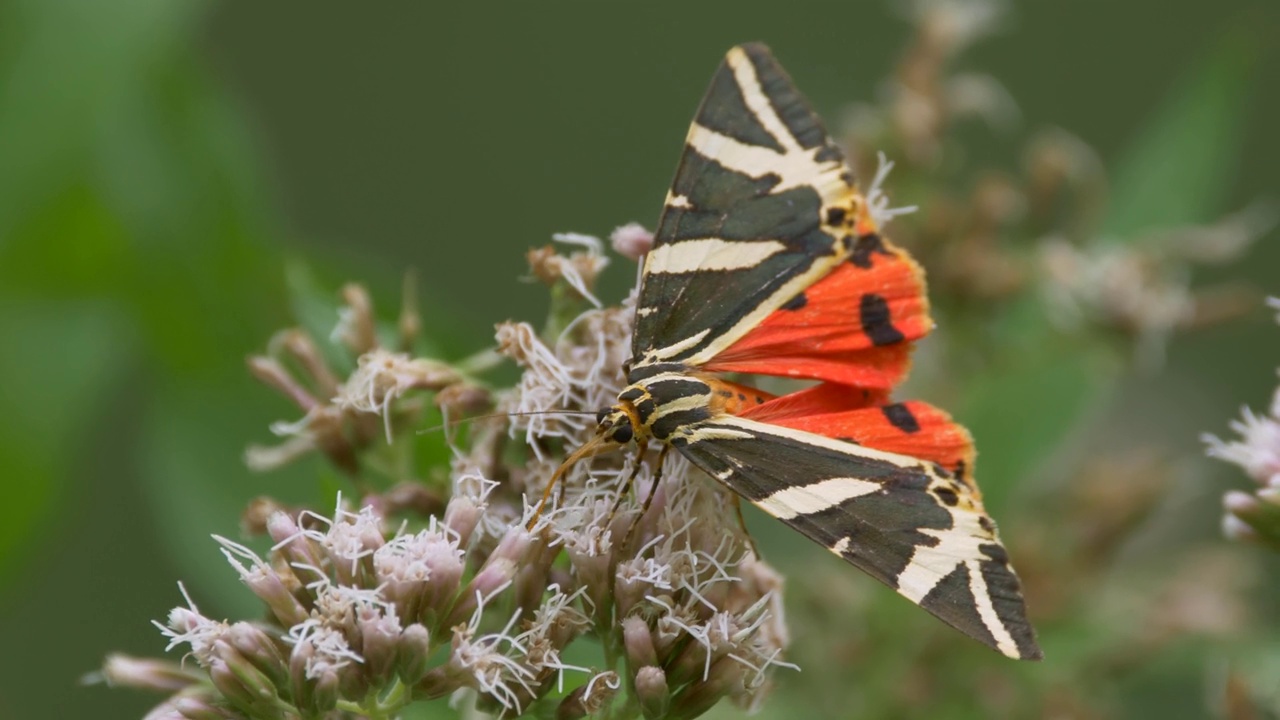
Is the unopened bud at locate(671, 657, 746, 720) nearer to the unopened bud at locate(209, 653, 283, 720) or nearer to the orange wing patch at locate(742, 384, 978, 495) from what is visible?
the orange wing patch at locate(742, 384, 978, 495)

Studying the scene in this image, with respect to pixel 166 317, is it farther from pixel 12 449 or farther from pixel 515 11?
pixel 515 11

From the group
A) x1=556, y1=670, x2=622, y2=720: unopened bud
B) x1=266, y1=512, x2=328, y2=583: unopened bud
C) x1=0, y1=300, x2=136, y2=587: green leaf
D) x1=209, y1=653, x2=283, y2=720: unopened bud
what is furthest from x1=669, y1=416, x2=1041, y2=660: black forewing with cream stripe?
x1=0, y1=300, x2=136, y2=587: green leaf

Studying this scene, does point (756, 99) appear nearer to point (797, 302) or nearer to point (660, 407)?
point (797, 302)

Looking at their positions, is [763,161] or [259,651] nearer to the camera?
[259,651]

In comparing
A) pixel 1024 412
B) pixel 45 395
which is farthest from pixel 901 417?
pixel 45 395

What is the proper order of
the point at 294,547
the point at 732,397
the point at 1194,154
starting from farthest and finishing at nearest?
the point at 1194,154 → the point at 732,397 → the point at 294,547

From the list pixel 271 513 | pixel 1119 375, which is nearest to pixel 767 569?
pixel 271 513

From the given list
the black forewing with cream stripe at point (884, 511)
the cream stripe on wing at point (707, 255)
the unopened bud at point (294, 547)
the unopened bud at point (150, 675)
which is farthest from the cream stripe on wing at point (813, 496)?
the unopened bud at point (150, 675)
